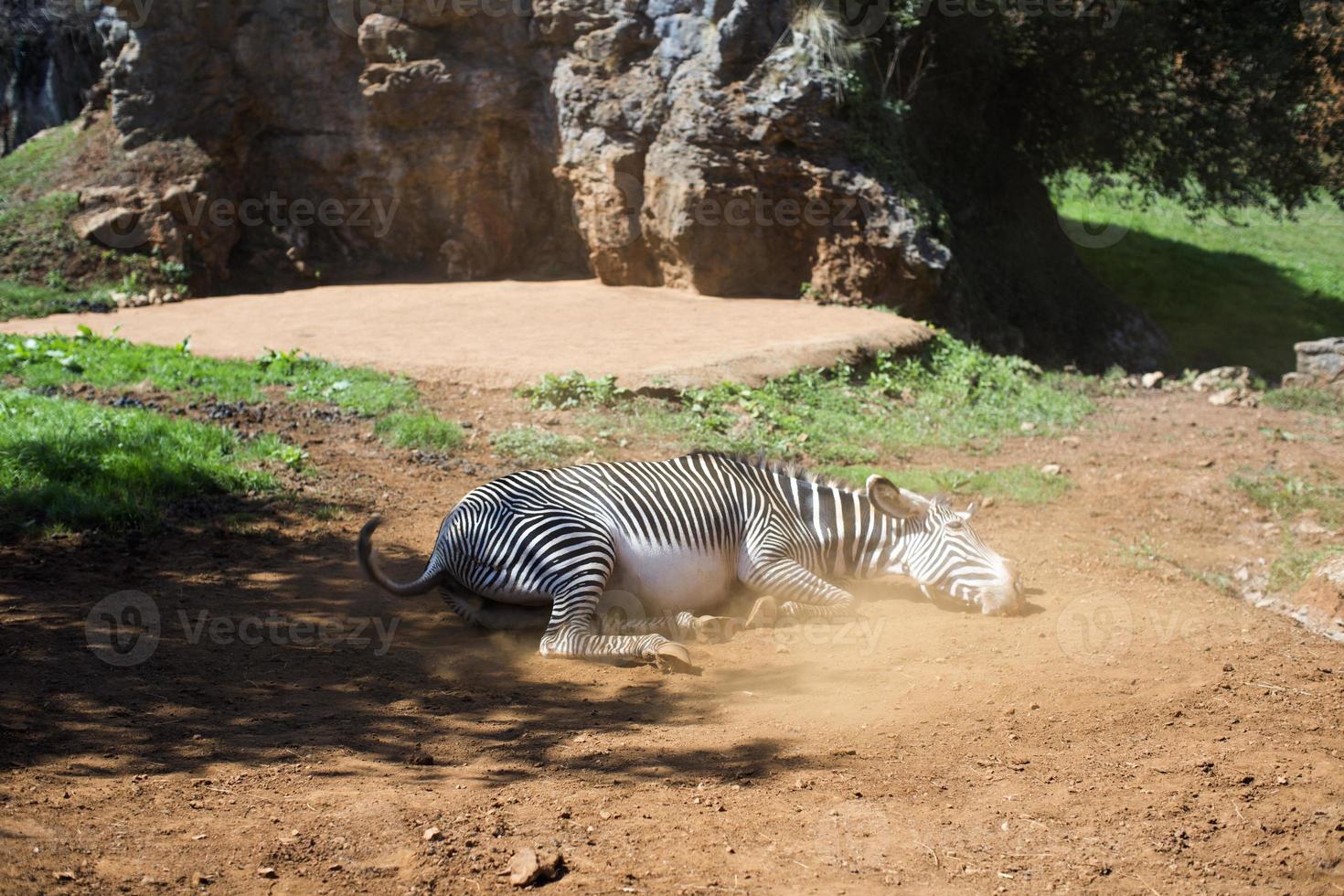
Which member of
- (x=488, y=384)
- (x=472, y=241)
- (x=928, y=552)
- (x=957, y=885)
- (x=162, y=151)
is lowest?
(x=957, y=885)

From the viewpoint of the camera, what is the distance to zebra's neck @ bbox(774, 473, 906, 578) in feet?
22.1

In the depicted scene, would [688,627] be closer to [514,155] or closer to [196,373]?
[196,373]

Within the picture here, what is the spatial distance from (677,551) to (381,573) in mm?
1633

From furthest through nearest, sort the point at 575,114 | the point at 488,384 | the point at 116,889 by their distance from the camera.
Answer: the point at 575,114 < the point at 488,384 < the point at 116,889

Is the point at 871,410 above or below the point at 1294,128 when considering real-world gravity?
below

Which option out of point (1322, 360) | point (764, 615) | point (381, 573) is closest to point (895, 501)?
point (764, 615)

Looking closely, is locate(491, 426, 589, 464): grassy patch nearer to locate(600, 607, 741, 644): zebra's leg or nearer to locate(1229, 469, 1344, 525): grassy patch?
locate(600, 607, 741, 644): zebra's leg

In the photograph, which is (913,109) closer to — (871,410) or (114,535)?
(871,410)

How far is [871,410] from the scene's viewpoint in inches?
449

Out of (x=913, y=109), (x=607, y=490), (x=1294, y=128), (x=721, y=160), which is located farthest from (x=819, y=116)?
(x=607, y=490)

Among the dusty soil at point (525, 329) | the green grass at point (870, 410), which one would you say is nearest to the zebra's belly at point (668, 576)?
the green grass at point (870, 410)

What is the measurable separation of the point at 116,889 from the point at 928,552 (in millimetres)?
4642

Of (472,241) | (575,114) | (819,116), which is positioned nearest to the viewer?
(819,116)

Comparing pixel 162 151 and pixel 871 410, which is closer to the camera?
pixel 871 410
